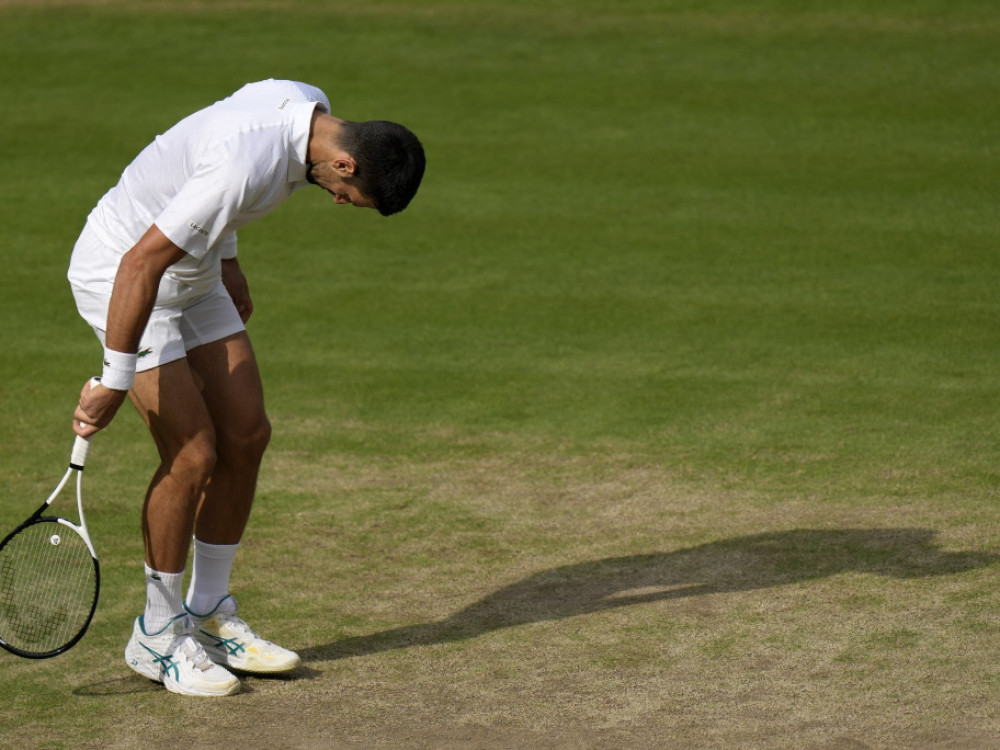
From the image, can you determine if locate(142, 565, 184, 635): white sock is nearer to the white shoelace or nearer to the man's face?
the white shoelace

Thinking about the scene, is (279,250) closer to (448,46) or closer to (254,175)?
(448,46)

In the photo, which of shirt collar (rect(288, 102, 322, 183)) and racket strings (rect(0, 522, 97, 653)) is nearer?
shirt collar (rect(288, 102, 322, 183))

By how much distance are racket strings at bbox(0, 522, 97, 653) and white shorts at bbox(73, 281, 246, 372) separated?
74cm

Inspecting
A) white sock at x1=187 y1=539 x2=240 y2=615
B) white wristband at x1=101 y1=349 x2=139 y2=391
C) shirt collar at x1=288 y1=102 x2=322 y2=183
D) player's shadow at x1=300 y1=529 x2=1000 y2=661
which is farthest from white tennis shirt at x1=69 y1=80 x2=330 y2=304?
player's shadow at x1=300 y1=529 x2=1000 y2=661

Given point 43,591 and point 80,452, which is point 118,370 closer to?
point 80,452

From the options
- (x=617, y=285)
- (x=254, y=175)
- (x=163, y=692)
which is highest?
(x=254, y=175)

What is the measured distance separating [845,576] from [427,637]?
1.75m

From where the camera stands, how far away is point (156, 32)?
15.1 m

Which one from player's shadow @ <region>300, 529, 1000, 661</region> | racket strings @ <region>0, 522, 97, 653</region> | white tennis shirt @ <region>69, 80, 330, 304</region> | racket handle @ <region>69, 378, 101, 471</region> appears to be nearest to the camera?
white tennis shirt @ <region>69, 80, 330, 304</region>

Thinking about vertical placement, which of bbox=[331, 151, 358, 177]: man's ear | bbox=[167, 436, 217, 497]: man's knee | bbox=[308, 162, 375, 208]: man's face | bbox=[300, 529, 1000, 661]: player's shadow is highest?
bbox=[331, 151, 358, 177]: man's ear

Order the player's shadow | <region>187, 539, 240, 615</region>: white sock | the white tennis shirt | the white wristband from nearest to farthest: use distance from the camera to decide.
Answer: the white tennis shirt → the white wristband → <region>187, 539, 240, 615</region>: white sock → the player's shadow

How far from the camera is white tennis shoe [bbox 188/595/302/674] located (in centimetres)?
504

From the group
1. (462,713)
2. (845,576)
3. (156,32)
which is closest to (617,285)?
(845,576)

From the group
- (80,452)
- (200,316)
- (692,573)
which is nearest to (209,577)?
(80,452)
